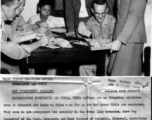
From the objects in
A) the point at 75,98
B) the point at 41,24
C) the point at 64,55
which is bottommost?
the point at 75,98

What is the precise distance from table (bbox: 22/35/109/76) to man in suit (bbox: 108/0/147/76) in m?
0.06

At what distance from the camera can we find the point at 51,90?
102 centimetres

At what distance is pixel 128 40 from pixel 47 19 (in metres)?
0.35

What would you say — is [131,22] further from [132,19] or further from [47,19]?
[47,19]

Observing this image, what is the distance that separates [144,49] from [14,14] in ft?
1.70

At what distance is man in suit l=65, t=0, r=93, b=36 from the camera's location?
1.17 meters

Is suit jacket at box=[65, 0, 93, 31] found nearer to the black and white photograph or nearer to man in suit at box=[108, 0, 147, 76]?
the black and white photograph

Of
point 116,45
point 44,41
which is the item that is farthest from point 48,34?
point 116,45

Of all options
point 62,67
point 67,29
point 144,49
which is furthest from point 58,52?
point 144,49

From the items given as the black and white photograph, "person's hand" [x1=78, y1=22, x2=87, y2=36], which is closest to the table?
the black and white photograph

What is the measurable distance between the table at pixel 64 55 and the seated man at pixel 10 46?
0.03m

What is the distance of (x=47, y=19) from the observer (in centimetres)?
117

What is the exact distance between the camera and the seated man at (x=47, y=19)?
1.12 meters

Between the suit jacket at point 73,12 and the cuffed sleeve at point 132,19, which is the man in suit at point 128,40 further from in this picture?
the suit jacket at point 73,12
